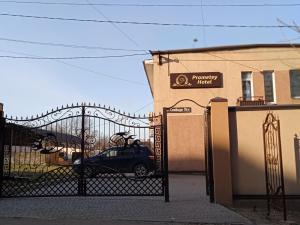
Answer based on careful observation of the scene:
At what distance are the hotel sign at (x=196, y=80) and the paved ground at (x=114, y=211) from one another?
42.3ft

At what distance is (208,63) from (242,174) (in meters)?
14.5

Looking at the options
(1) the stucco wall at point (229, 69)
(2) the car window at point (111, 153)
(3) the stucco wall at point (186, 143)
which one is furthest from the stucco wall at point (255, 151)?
(1) the stucco wall at point (229, 69)

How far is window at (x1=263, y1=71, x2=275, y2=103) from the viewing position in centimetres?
2586

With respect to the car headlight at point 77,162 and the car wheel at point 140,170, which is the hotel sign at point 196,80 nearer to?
the car wheel at point 140,170

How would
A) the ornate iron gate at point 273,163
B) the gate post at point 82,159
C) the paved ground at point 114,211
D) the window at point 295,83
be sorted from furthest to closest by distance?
1. the window at point 295,83
2. the gate post at point 82,159
3. the ornate iron gate at point 273,163
4. the paved ground at point 114,211

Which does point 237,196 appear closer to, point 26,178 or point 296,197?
point 296,197

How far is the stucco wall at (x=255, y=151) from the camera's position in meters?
11.9

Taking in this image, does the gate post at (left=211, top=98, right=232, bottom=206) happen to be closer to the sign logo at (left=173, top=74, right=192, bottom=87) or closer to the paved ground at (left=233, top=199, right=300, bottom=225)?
the paved ground at (left=233, top=199, right=300, bottom=225)

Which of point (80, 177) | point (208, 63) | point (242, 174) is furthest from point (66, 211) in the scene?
point (208, 63)

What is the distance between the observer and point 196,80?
1006 inches

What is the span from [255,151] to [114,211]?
3984 mm

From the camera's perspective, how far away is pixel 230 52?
26.0 m

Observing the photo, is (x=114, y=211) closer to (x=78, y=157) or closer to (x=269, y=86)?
(x=78, y=157)

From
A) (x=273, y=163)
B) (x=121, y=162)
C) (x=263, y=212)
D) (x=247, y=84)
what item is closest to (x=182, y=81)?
(x=247, y=84)
